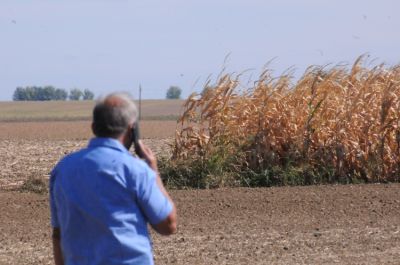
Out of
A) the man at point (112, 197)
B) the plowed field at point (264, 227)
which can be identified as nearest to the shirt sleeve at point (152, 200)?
the man at point (112, 197)

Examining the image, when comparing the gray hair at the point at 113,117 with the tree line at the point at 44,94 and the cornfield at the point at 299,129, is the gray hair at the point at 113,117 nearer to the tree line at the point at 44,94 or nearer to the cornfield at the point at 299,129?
the cornfield at the point at 299,129

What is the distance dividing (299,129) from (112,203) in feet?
36.3

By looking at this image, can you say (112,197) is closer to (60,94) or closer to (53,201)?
(53,201)

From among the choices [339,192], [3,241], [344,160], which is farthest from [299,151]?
[3,241]

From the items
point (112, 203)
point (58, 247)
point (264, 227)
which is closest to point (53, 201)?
point (58, 247)

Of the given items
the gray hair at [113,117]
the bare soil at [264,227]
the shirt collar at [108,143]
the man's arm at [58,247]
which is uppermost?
the gray hair at [113,117]

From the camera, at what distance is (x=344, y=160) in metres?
15.0

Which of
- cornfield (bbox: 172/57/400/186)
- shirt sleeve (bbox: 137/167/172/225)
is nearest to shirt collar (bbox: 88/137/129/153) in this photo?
shirt sleeve (bbox: 137/167/172/225)

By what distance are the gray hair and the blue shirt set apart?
0.04 meters

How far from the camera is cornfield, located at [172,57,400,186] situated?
14922 mm

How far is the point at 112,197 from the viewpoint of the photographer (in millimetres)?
4449

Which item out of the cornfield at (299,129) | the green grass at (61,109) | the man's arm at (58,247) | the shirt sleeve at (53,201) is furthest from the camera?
the green grass at (61,109)

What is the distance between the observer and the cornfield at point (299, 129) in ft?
49.0

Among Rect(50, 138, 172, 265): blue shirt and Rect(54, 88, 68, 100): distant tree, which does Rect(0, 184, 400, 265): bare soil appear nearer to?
Rect(50, 138, 172, 265): blue shirt
